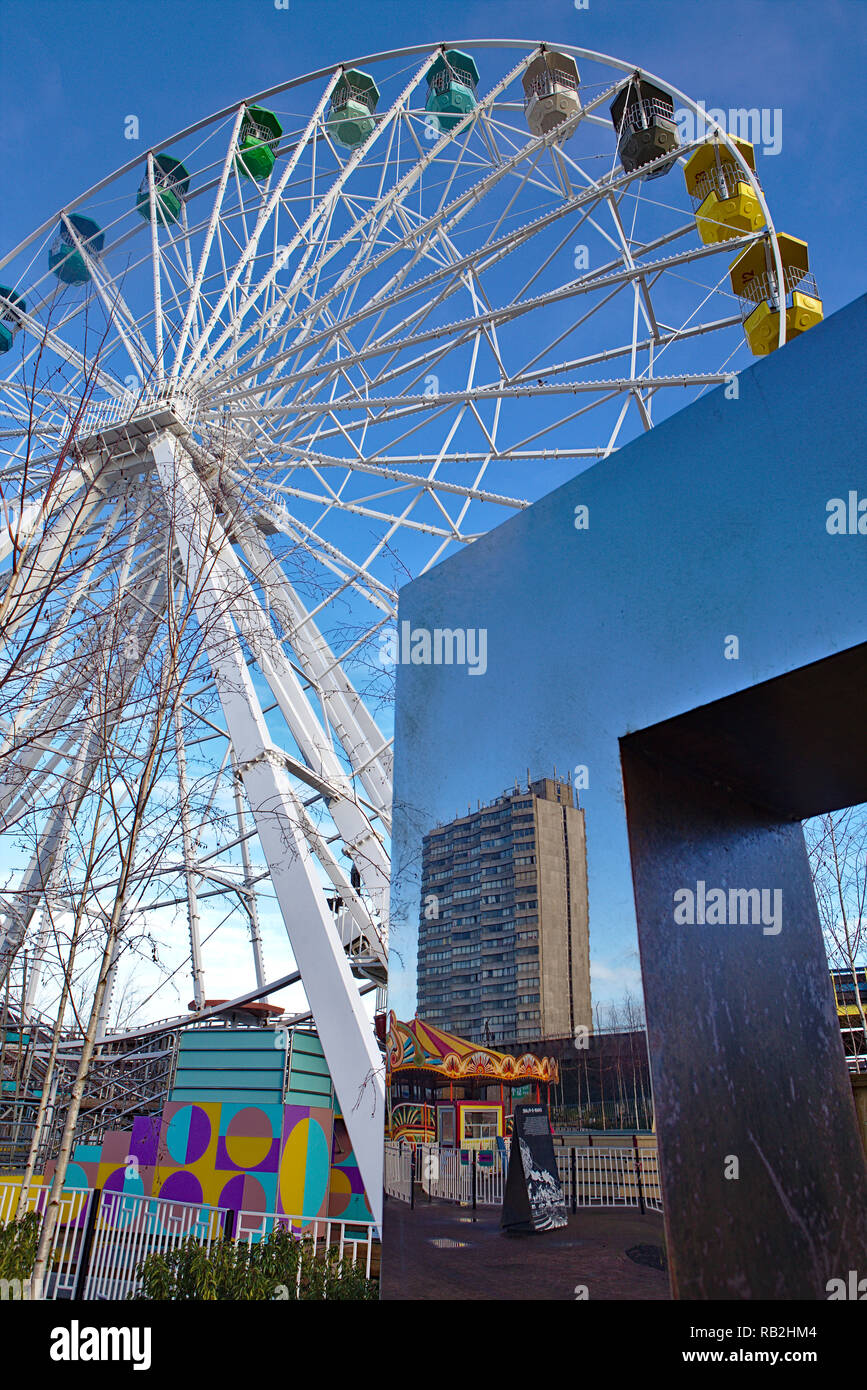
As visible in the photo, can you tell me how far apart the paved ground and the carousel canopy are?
1.71 ft

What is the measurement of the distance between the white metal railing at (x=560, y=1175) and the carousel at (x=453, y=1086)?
0.07m

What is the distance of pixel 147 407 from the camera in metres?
12.4

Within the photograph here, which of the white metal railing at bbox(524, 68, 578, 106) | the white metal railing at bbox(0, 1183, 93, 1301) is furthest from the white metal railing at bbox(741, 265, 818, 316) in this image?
the white metal railing at bbox(0, 1183, 93, 1301)

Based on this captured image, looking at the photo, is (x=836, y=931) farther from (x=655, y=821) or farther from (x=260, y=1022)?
(x=260, y=1022)

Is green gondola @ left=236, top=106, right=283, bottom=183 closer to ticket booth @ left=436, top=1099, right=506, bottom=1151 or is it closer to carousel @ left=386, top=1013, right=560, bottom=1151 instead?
carousel @ left=386, top=1013, right=560, bottom=1151

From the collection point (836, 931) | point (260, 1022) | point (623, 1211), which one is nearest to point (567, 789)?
point (623, 1211)

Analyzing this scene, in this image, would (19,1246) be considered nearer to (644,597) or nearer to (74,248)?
(644,597)

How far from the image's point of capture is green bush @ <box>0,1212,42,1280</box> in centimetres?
648

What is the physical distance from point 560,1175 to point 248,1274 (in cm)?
361

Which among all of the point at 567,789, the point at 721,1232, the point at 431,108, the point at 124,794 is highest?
the point at 431,108

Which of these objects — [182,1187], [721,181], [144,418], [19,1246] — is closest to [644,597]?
[19,1246]

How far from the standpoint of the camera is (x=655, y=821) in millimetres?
3801

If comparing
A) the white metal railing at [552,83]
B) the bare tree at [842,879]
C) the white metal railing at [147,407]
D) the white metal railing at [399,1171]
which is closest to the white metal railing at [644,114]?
the white metal railing at [552,83]

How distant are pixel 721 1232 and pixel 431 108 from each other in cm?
1395
